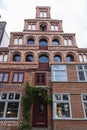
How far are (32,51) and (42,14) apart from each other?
6531 millimetres

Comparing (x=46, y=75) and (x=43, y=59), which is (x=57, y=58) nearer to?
(x=43, y=59)

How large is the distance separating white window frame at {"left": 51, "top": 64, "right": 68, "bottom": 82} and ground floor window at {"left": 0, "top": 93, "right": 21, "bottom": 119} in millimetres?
3423

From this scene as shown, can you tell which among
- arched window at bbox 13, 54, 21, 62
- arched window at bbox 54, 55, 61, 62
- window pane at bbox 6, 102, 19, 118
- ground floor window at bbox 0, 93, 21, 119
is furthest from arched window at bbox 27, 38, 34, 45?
window pane at bbox 6, 102, 19, 118

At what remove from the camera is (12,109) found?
524 inches

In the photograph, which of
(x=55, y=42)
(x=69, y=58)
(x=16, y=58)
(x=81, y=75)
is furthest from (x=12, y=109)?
(x=55, y=42)

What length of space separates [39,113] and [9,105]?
261 centimetres

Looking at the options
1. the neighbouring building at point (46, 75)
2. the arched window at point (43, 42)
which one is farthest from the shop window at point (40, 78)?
the arched window at point (43, 42)

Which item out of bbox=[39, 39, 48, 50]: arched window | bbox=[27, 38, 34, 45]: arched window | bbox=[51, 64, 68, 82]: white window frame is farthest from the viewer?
bbox=[27, 38, 34, 45]: arched window

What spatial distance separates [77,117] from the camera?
39.2 ft

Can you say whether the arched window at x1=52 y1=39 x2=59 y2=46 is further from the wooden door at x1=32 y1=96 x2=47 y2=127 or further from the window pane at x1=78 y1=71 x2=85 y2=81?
the wooden door at x1=32 y1=96 x2=47 y2=127

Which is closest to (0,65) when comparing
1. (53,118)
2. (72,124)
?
(53,118)

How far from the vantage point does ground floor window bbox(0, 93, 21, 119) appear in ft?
42.7

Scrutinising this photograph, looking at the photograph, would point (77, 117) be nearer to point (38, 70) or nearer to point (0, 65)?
point (38, 70)

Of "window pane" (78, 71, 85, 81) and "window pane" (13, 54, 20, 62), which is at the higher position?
"window pane" (13, 54, 20, 62)
